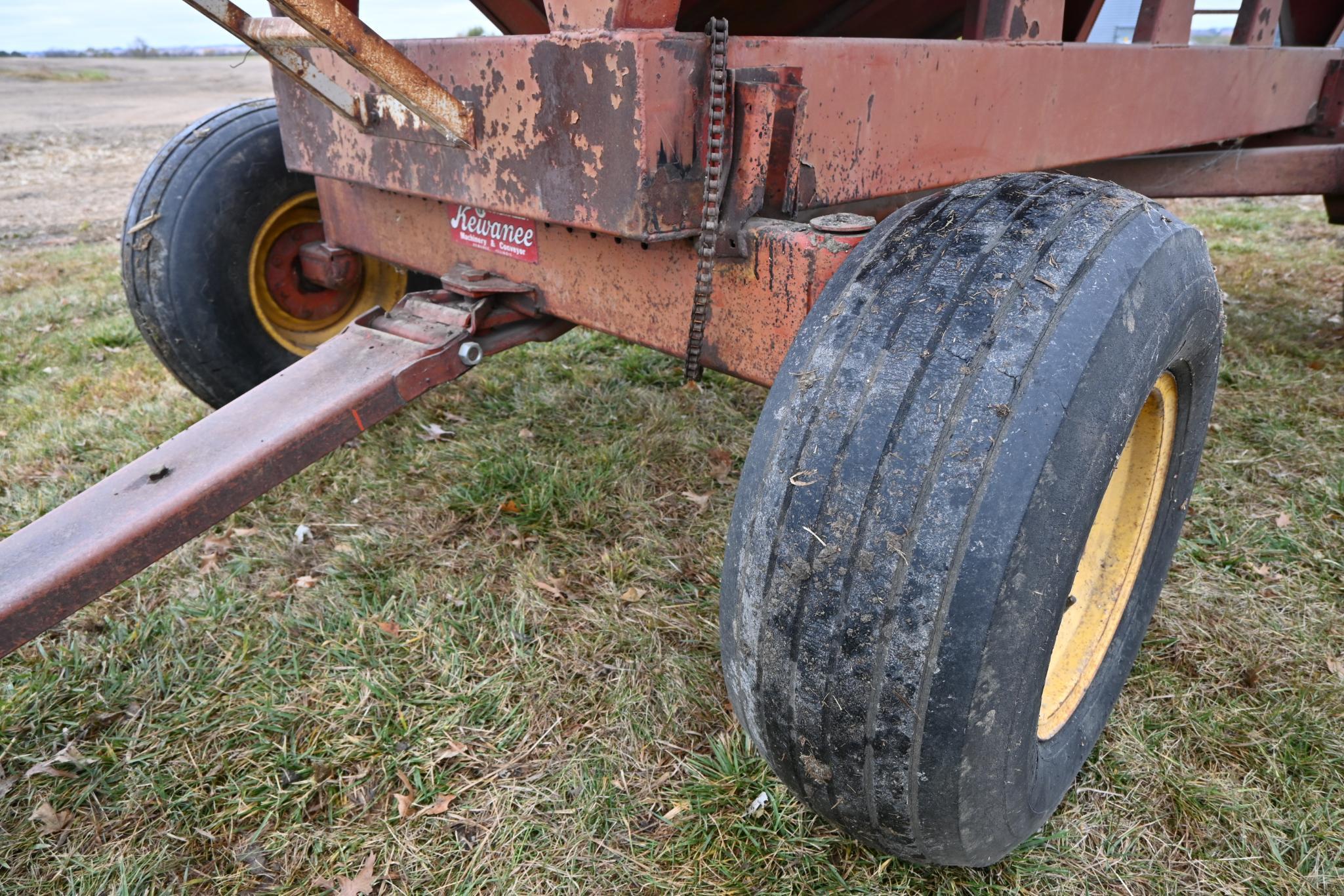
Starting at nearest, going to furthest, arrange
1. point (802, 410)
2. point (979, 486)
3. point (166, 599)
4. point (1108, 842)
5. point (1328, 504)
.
Answer: point (979, 486) → point (802, 410) → point (1108, 842) → point (166, 599) → point (1328, 504)

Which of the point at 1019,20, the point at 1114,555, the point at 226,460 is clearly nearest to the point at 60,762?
the point at 226,460

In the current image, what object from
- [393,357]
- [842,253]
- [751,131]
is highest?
[751,131]

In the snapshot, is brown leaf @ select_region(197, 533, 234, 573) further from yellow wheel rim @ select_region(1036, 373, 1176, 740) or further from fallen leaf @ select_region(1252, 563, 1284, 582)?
fallen leaf @ select_region(1252, 563, 1284, 582)

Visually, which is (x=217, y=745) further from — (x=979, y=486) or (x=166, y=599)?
(x=979, y=486)

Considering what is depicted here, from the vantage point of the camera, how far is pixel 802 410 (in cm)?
137

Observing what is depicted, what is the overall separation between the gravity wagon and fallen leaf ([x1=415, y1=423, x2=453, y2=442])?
657 millimetres

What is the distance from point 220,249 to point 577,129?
168cm

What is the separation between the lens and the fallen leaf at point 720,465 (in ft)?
10.3

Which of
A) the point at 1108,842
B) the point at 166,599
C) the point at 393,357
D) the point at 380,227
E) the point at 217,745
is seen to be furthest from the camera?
the point at 380,227

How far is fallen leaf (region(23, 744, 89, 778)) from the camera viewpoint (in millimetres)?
1899

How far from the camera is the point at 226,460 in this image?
1953 millimetres

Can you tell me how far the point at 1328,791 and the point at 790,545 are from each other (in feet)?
4.78

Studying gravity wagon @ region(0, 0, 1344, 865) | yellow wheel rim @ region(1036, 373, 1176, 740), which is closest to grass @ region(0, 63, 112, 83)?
gravity wagon @ region(0, 0, 1344, 865)

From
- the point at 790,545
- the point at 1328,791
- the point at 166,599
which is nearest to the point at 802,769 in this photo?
the point at 790,545
